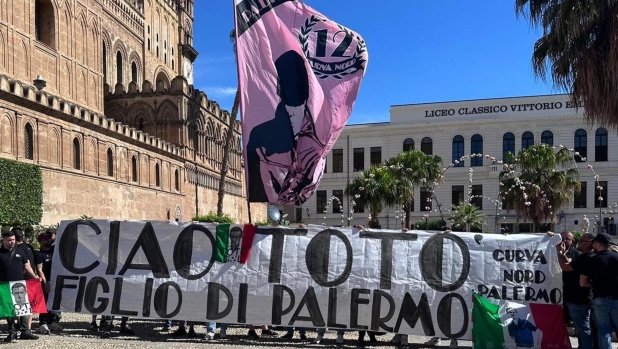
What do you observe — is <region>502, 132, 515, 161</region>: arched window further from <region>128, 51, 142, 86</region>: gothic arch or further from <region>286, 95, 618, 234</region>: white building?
<region>128, 51, 142, 86</region>: gothic arch

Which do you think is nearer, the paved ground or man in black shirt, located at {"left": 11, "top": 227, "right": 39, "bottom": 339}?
the paved ground

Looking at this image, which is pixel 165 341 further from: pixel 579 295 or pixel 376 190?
pixel 376 190

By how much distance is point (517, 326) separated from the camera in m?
8.50

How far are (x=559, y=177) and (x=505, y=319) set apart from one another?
2553cm

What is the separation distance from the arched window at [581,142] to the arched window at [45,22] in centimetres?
4174

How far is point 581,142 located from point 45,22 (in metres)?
42.9

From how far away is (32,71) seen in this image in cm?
3531

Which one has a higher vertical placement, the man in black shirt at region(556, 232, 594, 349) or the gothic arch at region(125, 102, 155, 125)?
the gothic arch at region(125, 102, 155, 125)

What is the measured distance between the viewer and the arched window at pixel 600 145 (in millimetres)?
46688

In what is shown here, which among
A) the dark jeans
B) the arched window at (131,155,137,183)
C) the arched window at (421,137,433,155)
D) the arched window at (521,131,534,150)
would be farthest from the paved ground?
the arched window at (421,137,433,155)

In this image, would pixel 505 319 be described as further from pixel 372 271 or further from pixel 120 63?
pixel 120 63

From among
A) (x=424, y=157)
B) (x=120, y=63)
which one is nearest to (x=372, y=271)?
(x=424, y=157)

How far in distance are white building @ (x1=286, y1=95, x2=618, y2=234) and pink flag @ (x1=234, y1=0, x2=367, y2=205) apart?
40.1 meters

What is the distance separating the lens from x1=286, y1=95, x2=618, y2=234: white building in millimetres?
46500
